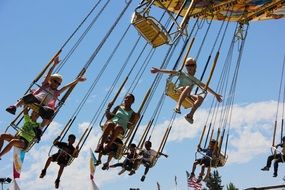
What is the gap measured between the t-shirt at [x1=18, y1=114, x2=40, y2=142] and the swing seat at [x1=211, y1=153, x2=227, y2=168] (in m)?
5.64

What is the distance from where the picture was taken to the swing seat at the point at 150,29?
9.56 meters

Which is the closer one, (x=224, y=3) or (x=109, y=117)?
(x=109, y=117)

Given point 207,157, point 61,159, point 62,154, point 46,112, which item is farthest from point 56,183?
point 207,157

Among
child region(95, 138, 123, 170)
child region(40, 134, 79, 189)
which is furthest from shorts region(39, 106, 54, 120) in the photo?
child region(95, 138, 123, 170)

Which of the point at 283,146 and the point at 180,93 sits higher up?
the point at 283,146

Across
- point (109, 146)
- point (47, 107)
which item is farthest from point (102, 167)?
point (47, 107)

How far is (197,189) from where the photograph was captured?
15461 millimetres

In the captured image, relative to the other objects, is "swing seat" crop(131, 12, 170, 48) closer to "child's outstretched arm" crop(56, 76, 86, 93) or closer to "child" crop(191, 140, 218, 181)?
"child's outstretched arm" crop(56, 76, 86, 93)

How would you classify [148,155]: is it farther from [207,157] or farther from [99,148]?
[99,148]

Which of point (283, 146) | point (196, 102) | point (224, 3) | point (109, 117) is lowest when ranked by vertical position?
point (109, 117)

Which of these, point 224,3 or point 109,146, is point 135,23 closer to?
point 109,146

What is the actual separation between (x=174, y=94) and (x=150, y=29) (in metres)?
1.57

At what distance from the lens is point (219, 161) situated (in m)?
13.2

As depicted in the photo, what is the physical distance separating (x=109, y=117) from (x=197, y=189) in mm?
6504
